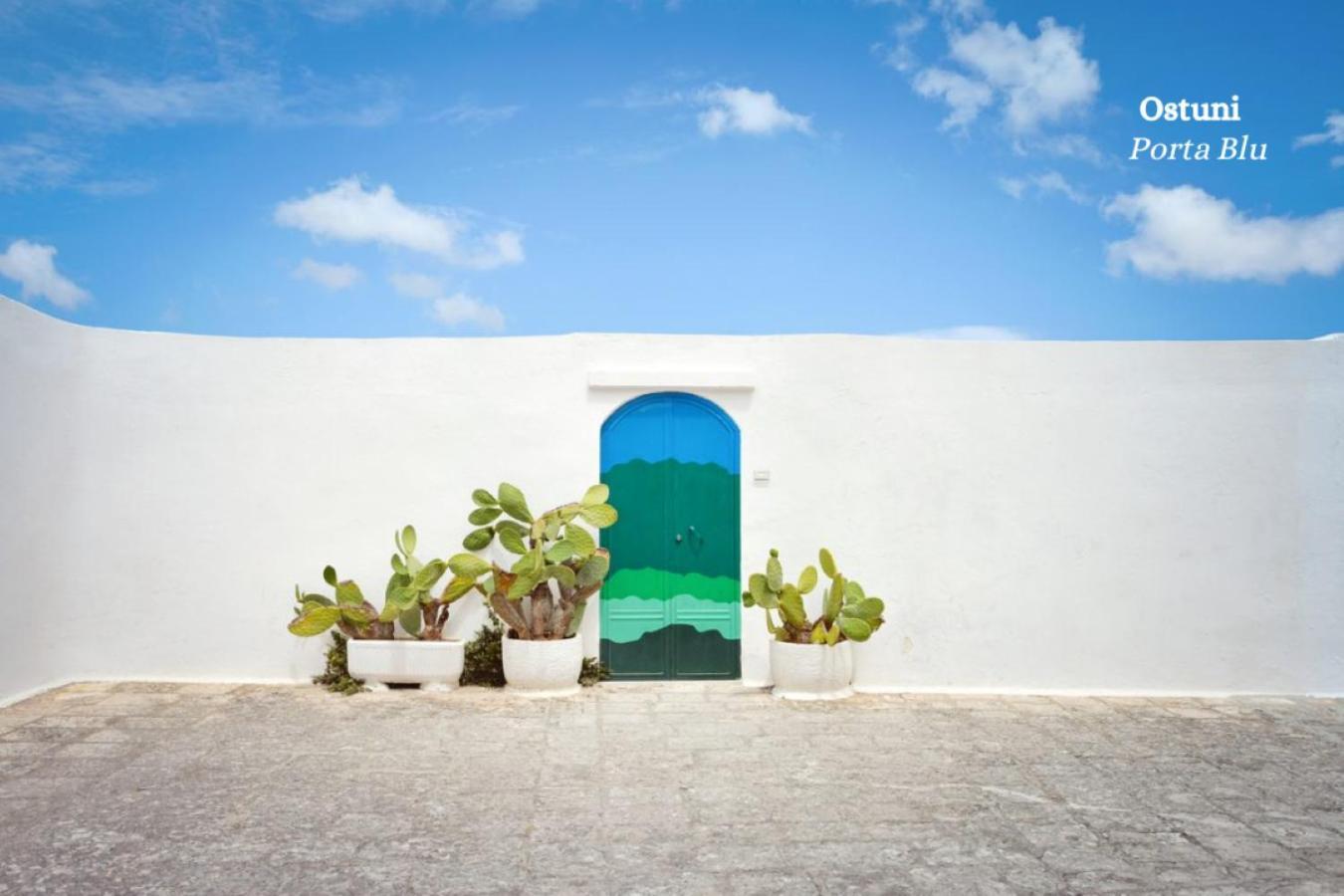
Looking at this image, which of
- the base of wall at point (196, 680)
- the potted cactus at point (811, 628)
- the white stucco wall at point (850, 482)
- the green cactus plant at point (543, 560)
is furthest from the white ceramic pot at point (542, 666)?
the base of wall at point (196, 680)

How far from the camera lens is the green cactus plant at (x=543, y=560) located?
6738 mm

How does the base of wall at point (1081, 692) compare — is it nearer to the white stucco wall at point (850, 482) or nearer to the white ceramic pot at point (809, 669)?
the white stucco wall at point (850, 482)

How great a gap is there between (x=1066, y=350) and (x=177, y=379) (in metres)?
6.18

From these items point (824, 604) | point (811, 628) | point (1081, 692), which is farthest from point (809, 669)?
point (1081, 692)

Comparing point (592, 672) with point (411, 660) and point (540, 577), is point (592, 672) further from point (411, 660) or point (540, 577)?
point (411, 660)

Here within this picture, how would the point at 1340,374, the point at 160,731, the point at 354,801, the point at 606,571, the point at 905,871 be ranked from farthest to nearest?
the point at 1340,374 < the point at 606,571 < the point at 160,731 < the point at 354,801 < the point at 905,871

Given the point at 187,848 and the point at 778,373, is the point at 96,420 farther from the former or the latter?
the point at 778,373

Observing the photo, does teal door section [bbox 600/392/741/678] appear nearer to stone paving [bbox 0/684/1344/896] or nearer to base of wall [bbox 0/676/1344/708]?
base of wall [bbox 0/676/1344/708]

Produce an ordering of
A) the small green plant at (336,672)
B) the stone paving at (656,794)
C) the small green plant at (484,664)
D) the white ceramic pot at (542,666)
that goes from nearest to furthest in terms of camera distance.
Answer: the stone paving at (656,794), the white ceramic pot at (542,666), the small green plant at (336,672), the small green plant at (484,664)

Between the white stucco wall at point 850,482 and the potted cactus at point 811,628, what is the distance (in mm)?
397

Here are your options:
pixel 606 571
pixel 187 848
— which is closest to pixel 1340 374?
pixel 606 571

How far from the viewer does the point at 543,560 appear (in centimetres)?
667

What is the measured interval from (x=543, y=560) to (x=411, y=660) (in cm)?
112

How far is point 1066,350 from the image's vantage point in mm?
7375
